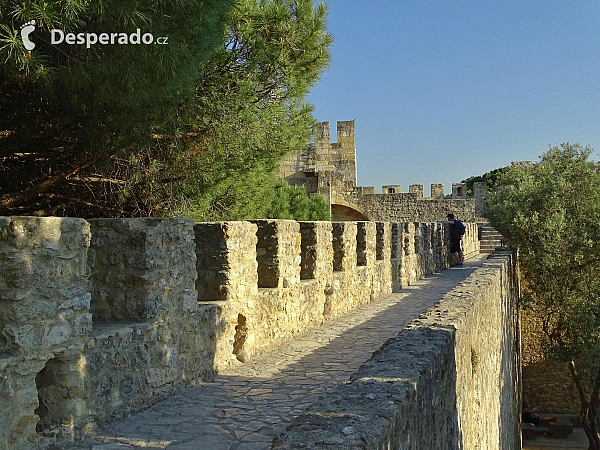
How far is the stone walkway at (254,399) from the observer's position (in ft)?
11.4

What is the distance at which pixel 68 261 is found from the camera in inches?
138

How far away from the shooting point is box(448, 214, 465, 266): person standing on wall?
16.3m

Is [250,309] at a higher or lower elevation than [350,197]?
lower

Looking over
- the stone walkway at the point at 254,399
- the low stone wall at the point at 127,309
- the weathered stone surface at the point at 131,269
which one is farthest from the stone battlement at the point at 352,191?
the weathered stone surface at the point at 131,269

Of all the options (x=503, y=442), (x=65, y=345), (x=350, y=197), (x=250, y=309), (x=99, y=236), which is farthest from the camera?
(x=350, y=197)

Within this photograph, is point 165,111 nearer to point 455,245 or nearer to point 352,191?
point 455,245

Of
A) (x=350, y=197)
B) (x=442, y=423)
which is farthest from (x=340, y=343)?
(x=350, y=197)

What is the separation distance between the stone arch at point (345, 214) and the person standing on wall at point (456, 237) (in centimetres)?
854

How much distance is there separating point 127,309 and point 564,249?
12.4 meters

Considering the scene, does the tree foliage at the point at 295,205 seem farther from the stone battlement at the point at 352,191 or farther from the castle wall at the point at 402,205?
the castle wall at the point at 402,205

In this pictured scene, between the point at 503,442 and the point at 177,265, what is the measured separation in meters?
6.26

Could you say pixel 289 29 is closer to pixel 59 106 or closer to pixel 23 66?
pixel 59 106

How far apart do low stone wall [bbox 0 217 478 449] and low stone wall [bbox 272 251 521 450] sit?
1.70 m

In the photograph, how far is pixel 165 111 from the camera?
19.8ft
